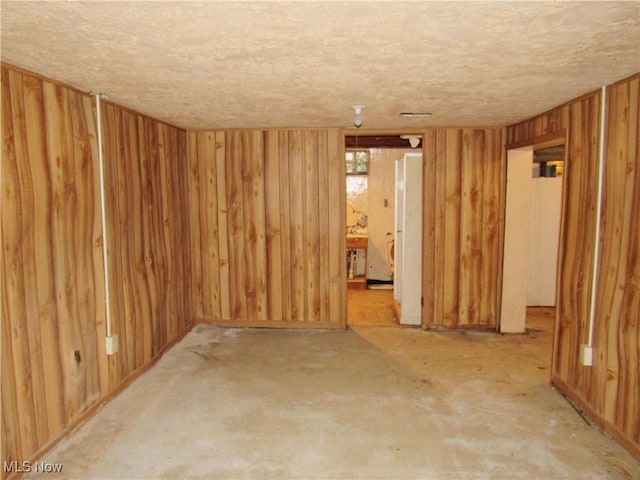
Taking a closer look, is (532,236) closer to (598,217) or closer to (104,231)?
(598,217)

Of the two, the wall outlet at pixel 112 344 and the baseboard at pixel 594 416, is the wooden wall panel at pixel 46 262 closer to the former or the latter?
the wall outlet at pixel 112 344

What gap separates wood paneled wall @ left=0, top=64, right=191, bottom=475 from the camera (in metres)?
2.07

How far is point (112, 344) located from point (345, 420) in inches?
65.2

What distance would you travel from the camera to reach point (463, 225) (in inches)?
169

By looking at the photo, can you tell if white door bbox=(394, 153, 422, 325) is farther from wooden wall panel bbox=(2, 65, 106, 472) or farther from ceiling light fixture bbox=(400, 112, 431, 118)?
wooden wall panel bbox=(2, 65, 106, 472)

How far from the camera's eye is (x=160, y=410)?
2820 mm

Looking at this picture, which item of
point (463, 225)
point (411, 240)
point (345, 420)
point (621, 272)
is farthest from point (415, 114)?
point (345, 420)

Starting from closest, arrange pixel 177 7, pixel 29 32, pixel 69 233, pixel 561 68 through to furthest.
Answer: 1. pixel 177 7
2. pixel 29 32
3. pixel 561 68
4. pixel 69 233

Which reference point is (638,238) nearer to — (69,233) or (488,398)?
(488,398)

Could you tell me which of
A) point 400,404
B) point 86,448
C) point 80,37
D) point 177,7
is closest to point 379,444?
point 400,404

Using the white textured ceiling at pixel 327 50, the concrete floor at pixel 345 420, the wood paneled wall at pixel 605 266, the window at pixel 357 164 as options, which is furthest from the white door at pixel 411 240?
the window at pixel 357 164

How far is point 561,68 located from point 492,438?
2.10m

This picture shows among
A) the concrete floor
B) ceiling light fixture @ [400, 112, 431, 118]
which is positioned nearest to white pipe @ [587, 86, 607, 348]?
the concrete floor

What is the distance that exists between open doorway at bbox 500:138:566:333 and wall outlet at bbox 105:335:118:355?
329cm
